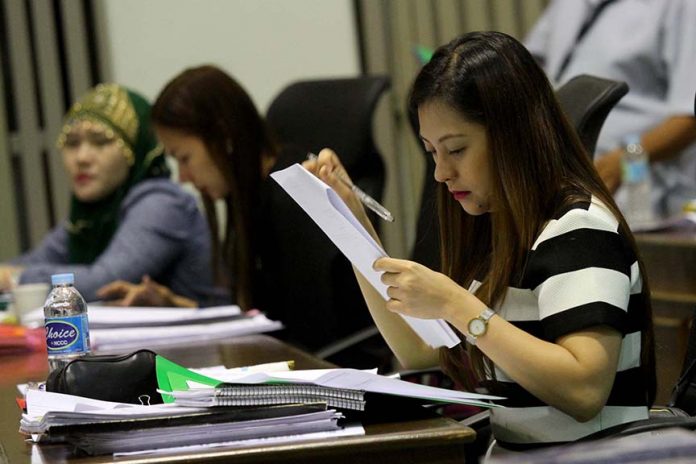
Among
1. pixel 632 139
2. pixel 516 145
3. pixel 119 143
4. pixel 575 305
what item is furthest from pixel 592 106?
pixel 119 143

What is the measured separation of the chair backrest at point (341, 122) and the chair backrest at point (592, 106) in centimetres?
98

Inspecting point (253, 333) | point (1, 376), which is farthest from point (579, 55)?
point (1, 376)

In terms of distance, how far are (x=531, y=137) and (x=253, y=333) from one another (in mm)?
957

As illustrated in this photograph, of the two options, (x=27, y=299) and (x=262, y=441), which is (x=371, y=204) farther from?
(x=27, y=299)

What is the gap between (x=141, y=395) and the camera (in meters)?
1.43

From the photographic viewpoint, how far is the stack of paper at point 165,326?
2.29m

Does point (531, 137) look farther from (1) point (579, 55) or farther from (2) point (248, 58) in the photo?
(2) point (248, 58)

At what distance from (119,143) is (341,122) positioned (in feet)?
2.59

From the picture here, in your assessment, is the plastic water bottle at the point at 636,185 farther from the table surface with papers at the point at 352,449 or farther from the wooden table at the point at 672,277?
the table surface with papers at the point at 352,449

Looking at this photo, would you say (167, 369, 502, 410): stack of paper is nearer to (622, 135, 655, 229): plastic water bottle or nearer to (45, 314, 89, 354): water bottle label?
(45, 314, 89, 354): water bottle label

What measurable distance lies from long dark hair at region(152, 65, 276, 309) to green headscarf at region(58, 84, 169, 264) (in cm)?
53

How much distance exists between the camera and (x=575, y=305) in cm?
148

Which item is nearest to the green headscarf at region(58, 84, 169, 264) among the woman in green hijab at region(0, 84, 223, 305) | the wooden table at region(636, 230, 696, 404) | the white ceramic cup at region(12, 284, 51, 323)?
the woman in green hijab at region(0, 84, 223, 305)

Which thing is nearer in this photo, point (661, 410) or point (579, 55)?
point (661, 410)
